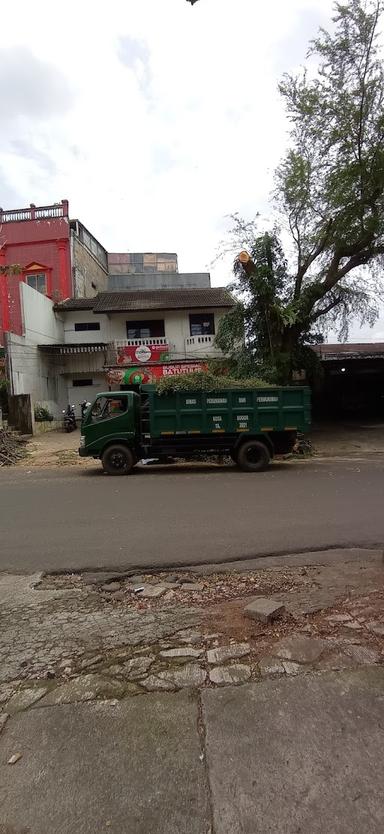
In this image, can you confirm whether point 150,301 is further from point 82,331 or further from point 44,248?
point 44,248

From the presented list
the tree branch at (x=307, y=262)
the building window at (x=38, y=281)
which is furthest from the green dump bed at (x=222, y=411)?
the building window at (x=38, y=281)

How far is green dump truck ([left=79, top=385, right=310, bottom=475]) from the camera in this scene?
12406 millimetres

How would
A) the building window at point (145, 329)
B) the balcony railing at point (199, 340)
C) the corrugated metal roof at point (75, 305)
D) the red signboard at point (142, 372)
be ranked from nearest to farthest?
1. the red signboard at point (142, 372)
2. the balcony railing at point (199, 340)
3. the corrugated metal roof at point (75, 305)
4. the building window at point (145, 329)

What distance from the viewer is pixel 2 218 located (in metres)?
31.2

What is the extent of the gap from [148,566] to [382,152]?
50.5ft

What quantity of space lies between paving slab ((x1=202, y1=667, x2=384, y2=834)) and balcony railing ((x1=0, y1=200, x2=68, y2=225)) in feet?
105

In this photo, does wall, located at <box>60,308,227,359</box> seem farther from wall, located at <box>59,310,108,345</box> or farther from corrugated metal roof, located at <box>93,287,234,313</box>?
corrugated metal roof, located at <box>93,287,234,313</box>

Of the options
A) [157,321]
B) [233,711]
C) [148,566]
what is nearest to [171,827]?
[233,711]

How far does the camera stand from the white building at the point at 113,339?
2714 cm

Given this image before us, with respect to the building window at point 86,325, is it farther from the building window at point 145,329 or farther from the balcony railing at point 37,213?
the balcony railing at point 37,213

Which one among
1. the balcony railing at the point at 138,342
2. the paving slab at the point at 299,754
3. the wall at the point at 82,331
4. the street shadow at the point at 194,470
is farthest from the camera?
the wall at the point at 82,331

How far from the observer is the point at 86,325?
101 feet

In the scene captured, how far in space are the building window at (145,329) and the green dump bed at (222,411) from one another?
17.9 metres

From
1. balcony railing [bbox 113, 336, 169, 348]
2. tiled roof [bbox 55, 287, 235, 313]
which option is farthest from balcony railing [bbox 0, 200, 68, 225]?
balcony railing [bbox 113, 336, 169, 348]
